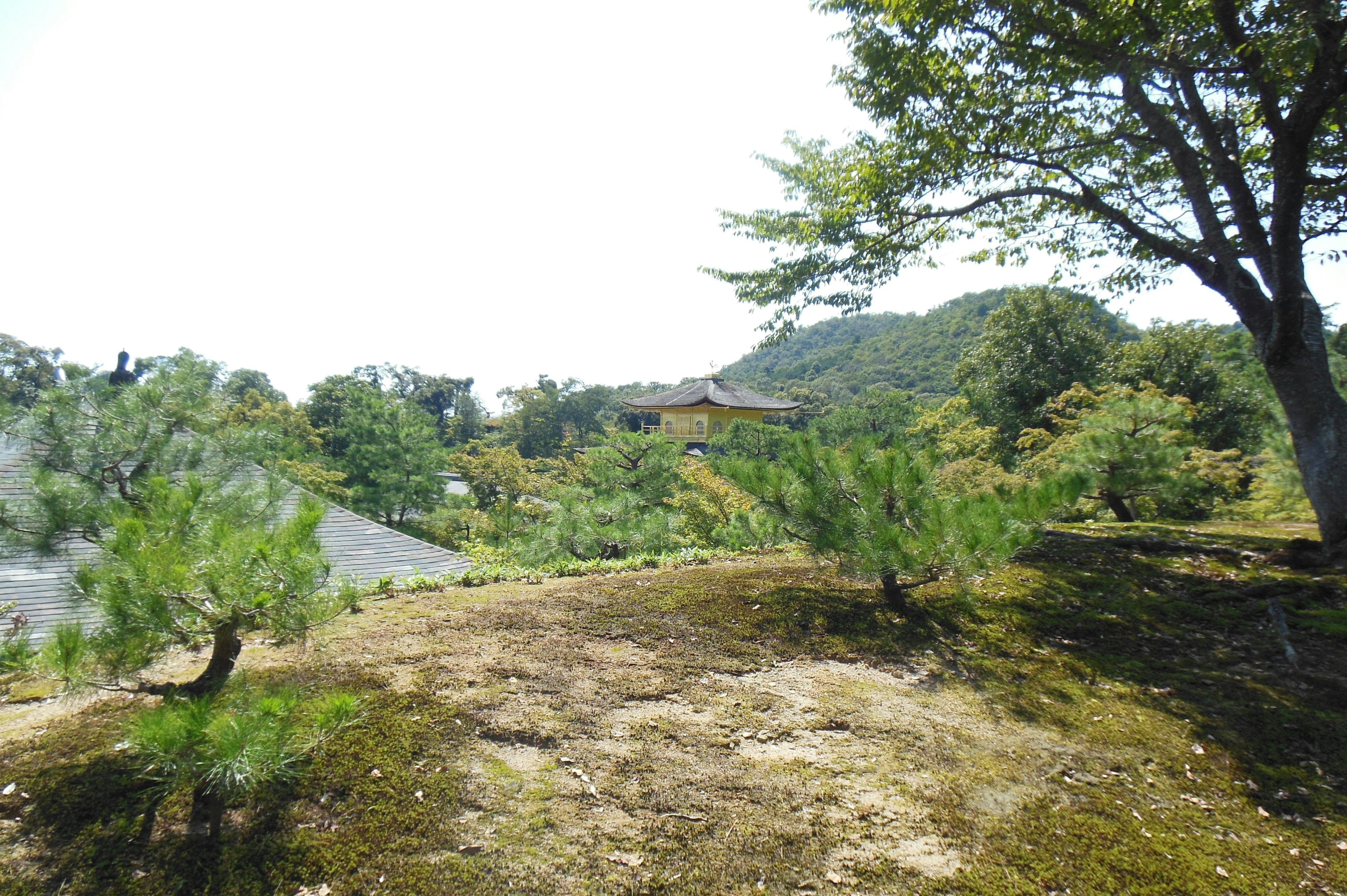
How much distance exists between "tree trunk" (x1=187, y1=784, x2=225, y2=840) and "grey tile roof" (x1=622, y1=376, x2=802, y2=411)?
2144cm

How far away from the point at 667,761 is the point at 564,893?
1.91ft

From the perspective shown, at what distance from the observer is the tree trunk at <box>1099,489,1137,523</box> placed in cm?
548

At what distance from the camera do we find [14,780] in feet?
5.67

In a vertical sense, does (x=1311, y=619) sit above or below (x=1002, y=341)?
below

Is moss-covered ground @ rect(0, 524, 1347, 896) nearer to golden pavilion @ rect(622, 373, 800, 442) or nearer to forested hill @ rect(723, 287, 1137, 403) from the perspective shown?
golden pavilion @ rect(622, 373, 800, 442)

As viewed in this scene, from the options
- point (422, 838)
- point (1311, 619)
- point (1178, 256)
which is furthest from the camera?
point (1178, 256)

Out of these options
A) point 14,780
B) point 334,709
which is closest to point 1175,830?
point 334,709

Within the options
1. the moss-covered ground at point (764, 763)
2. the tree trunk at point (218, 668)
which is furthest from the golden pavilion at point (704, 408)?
the tree trunk at point (218, 668)

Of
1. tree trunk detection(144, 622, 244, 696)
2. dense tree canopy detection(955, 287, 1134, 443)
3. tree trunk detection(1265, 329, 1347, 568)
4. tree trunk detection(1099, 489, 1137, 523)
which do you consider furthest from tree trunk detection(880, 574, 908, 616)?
dense tree canopy detection(955, 287, 1134, 443)

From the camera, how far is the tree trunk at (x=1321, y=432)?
387 centimetres

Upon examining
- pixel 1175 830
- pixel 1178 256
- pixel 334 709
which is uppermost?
pixel 1178 256

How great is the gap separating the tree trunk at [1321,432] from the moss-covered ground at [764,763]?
0.67 m

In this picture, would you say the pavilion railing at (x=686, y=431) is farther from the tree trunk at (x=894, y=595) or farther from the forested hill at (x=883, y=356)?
the tree trunk at (x=894, y=595)

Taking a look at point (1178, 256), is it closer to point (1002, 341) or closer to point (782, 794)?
point (782, 794)
